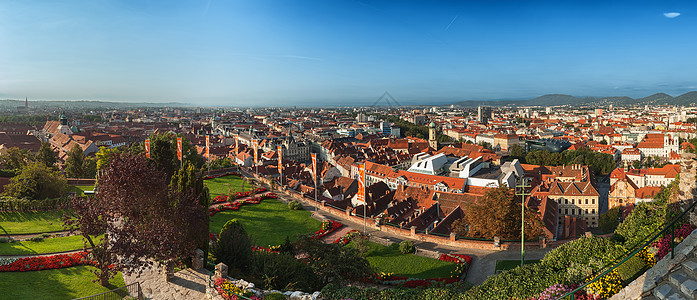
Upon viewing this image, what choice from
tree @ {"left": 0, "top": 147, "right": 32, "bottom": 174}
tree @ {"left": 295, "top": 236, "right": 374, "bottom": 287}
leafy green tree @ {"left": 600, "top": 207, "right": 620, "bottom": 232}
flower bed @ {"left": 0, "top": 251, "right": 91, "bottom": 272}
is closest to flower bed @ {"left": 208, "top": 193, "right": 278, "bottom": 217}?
flower bed @ {"left": 0, "top": 251, "right": 91, "bottom": 272}

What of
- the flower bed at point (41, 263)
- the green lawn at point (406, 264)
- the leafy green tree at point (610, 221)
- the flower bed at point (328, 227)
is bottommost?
the leafy green tree at point (610, 221)

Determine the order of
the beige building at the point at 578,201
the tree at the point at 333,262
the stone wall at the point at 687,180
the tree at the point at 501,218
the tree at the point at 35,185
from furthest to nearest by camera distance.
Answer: the beige building at the point at 578,201
the tree at the point at 35,185
the tree at the point at 501,218
the tree at the point at 333,262
the stone wall at the point at 687,180

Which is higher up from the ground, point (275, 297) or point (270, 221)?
point (275, 297)

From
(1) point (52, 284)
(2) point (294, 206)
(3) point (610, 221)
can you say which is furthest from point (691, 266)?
(3) point (610, 221)

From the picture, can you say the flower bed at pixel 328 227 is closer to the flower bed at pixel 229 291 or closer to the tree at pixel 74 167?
the flower bed at pixel 229 291

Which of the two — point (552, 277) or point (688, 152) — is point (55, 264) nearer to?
point (552, 277)

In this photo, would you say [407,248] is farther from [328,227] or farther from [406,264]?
[328,227]

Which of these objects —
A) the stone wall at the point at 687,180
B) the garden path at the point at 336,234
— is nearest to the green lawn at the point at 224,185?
the garden path at the point at 336,234
